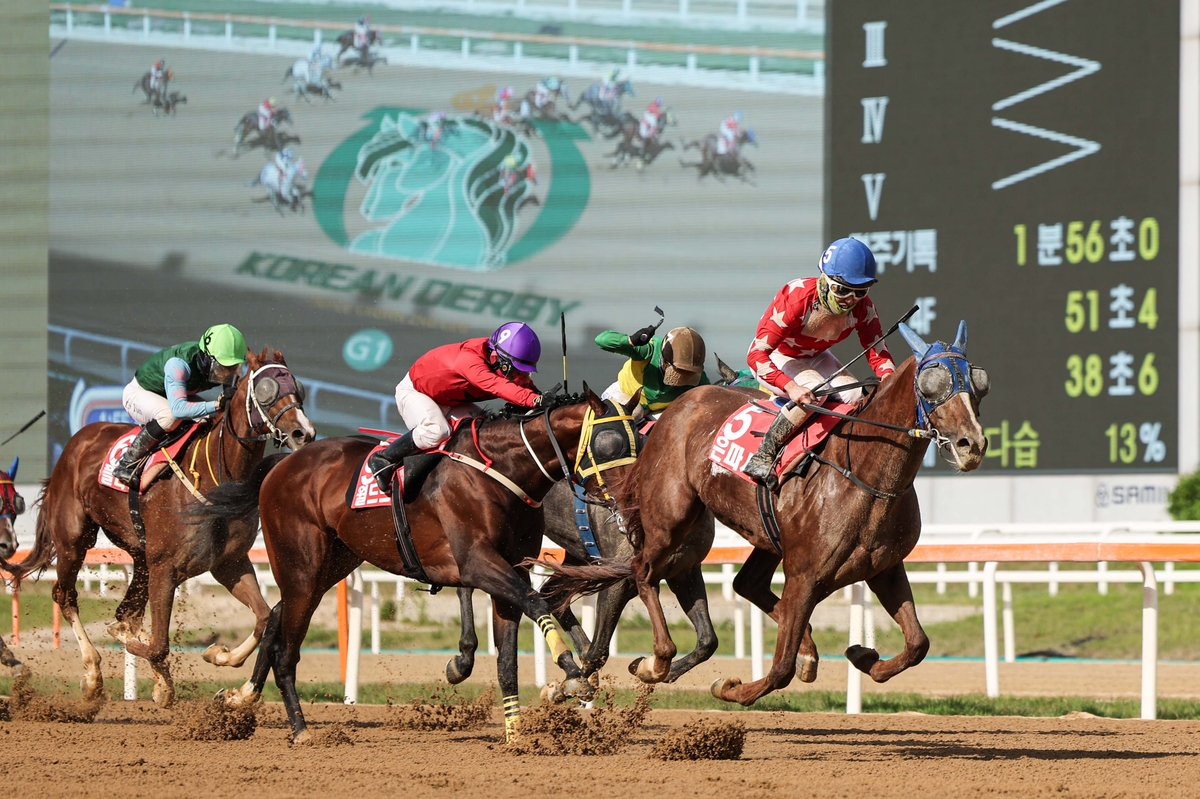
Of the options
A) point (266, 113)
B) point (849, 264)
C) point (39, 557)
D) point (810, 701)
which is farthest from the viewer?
point (266, 113)

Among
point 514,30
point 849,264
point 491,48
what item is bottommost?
point 849,264

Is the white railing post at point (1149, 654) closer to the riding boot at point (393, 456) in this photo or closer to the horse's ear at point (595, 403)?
the horse's ear at point (595, 403)

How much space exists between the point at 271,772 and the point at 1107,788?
2649mm

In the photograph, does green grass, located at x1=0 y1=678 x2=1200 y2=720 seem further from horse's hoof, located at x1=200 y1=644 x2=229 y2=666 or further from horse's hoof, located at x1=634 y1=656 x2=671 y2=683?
horse's hoof, located at x1=634 y1=656 x2=671 y2=683

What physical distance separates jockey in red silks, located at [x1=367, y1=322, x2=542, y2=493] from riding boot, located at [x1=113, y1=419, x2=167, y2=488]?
1594 millimetres

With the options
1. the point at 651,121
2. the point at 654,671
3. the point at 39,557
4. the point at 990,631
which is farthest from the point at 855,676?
the point at 651,121

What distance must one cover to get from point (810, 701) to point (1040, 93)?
309 inches

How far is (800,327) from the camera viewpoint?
5.55 m

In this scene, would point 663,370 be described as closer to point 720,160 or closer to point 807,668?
point 807,668

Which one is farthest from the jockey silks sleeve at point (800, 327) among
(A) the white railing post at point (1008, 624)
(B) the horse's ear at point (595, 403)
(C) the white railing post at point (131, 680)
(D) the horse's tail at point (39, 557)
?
(D) the horse's tail at point (39, 557)

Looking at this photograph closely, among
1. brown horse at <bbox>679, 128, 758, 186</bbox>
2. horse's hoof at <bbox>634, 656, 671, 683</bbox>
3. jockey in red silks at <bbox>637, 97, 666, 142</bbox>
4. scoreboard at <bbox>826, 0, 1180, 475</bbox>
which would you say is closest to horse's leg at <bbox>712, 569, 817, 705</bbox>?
horse's hoof at <bbox>634, 656, 671, 683</bbox>

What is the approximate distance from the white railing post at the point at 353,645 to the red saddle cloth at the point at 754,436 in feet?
9.05

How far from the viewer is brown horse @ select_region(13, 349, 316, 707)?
21.5ft

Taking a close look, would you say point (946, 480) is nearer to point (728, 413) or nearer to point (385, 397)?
point (385, 397)
